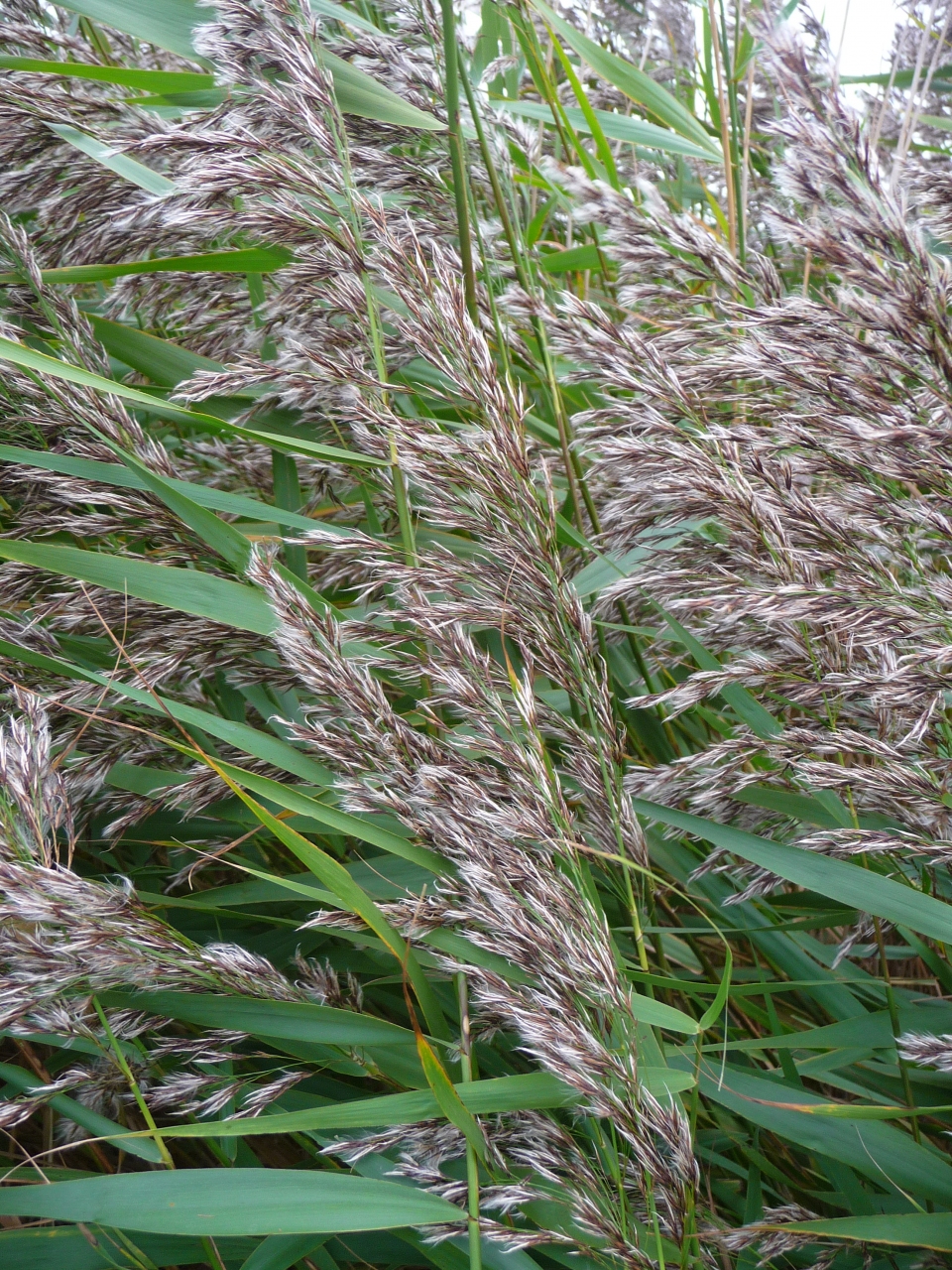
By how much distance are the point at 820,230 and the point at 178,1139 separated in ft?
4.92

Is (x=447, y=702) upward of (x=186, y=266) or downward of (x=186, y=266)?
downward

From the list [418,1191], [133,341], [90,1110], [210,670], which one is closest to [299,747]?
[210,670]

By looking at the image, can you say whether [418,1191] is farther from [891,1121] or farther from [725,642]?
[725,642]

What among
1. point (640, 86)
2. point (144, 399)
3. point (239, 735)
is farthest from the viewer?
point (640, 86)

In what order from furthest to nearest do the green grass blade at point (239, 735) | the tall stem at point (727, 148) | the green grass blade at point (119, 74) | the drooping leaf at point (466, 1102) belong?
the tall stem at point (727, 148)
the green grass blade at point (119, 74)
the green grass blade at point (239, 735)
the drooping leaf at point (466, 1102)

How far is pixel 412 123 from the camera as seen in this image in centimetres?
137

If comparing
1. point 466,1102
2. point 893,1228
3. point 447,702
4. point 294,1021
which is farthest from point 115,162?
point 893,1228

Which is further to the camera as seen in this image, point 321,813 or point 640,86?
point 640,86

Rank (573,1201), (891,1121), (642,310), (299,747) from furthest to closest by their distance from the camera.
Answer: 1. (642,310)
2. (299,747)
3. (891,1121)
4. (573,1201)

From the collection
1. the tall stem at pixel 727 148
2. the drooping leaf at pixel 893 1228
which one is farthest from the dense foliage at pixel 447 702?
the tall stem at pixel 727 148

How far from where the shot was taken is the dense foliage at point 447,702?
0.98 metres

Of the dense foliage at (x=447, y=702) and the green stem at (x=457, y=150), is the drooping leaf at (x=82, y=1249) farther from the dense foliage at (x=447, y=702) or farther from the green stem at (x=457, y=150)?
the green stem at (x=457, y=150)

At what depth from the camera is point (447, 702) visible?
1171 mm

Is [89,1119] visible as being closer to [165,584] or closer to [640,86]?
[165,584]
